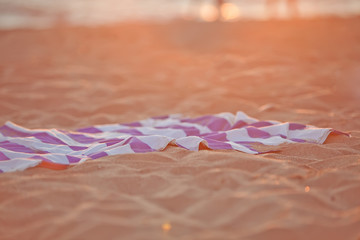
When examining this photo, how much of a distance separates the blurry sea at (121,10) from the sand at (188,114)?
69.6 inches

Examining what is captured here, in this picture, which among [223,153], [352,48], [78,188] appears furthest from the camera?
[352,48]

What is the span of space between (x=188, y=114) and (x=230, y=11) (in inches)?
250

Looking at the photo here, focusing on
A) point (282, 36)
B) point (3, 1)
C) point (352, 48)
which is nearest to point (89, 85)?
point (282, 36)

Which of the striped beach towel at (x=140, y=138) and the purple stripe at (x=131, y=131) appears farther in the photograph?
the purple stripe at (x=131, y=131)

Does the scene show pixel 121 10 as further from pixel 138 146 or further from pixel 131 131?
pixel 138 146

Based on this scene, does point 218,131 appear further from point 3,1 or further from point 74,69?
point 3,1

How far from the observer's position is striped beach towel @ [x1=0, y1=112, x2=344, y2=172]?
2362 millimetres

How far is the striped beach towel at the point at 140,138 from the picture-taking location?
7.75ft

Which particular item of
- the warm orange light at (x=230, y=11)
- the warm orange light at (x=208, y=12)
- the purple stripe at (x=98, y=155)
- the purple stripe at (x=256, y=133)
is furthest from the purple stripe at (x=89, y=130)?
the warm orange light at (x=230, y=11)

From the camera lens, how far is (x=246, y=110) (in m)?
3.40

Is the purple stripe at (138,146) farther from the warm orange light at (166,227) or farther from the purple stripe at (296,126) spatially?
the purple stripe at (296,126)

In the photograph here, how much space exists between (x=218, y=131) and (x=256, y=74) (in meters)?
1.72

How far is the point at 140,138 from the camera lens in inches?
98.0

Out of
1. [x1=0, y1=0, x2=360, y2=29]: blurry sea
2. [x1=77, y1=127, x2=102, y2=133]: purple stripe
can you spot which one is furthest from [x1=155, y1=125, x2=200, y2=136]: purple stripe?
[x1=0, y1=0, x2=360, y2=29]: blurry sea
